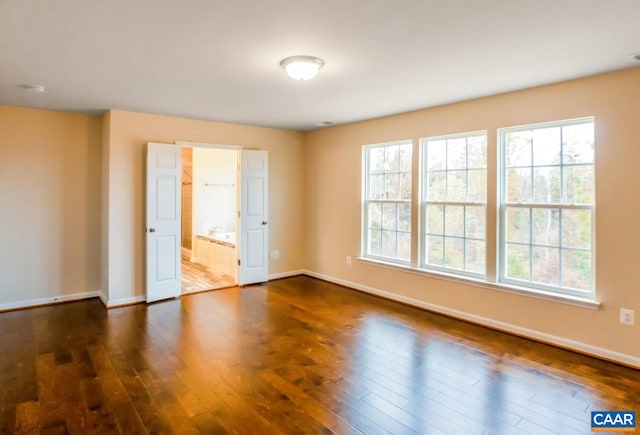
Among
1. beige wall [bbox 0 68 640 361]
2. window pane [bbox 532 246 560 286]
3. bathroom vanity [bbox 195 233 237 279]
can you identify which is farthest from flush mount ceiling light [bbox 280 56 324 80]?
bathroom vanity [bbox 195 233 237 279]

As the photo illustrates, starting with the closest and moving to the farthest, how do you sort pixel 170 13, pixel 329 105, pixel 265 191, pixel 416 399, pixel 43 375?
pixel 170 13, pixel 416 399, pixel 43 375, pixel 329 105, pixel 265 191

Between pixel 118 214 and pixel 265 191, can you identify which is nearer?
pixel 118 214

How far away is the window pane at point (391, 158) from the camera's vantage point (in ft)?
16.0

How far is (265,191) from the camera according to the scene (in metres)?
5.69

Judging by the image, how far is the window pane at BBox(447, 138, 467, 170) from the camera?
4148mm

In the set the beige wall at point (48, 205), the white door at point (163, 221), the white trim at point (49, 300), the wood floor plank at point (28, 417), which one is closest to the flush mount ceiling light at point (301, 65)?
the white door at point (163, 221)

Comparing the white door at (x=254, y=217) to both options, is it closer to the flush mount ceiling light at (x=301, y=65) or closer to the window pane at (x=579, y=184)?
the flush mount ceiling light at (x=301, y=65)

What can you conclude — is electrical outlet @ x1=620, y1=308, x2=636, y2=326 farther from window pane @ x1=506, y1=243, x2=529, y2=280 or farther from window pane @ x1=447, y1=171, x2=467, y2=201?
window pane @ x1=447, y1=171, x2=467, y2=201

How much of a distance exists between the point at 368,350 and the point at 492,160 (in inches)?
92.1

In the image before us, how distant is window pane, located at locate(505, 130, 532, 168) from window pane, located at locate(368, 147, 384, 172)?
1714 millimetres

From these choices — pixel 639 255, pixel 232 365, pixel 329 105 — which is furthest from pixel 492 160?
pixel 232 365

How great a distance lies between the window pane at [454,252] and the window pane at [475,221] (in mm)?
160

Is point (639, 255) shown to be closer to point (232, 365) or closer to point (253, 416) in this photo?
point (253, 416)

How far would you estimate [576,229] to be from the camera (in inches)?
130
